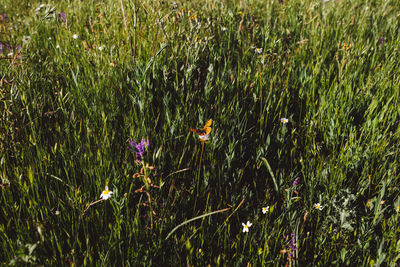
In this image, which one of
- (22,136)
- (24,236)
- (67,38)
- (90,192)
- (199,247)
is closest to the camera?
(24,236)

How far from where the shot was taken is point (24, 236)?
112 cm

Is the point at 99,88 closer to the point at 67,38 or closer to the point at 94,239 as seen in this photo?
the point at 94,239

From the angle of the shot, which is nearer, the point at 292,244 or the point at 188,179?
the point at 292,244

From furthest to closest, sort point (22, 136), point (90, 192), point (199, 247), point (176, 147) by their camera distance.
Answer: point (176, 147) → point (22, 136) → point (90, 192) → point (199, 247)

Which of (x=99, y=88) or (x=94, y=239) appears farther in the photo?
(x=99, y=88)

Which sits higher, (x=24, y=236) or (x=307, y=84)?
(x=307, y=84)

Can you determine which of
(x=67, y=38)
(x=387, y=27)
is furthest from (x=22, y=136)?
(x=387, y=27)

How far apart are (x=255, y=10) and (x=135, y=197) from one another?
9.73 feet

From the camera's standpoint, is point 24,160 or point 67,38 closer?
point 24,160

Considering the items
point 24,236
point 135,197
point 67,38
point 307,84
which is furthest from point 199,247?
point 67,38

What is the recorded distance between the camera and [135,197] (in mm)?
1367

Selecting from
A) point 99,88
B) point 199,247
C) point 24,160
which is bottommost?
point 199,247

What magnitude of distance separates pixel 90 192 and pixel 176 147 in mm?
492

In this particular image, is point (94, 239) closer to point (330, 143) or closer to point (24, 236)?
point (24, 236)
